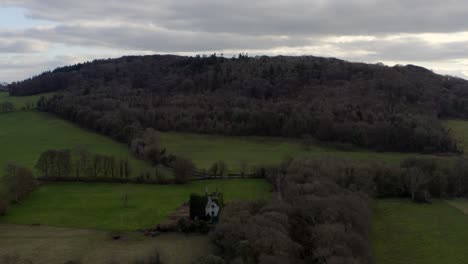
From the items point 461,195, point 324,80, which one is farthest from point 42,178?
point 324,80

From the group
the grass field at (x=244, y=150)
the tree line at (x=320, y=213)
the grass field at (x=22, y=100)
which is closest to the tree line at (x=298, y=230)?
the tree line at (x=320, y=213)

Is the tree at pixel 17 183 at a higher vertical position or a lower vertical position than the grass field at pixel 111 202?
higher

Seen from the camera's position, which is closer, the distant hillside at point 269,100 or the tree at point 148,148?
the tree at point 148,148

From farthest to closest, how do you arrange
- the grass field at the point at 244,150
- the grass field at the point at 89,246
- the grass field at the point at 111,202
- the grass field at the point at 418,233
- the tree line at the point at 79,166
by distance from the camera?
the grass field at the point at 244,150 → the tree line at the point at 79,166 → the grass field at the point at 111,202 → the grass field at the point at 418,233 → the grass field at the point at 89,246

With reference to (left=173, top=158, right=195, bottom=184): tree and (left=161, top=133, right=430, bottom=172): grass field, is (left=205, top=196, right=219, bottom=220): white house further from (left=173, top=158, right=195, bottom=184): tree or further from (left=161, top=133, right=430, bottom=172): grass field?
(left=161, top=133, right=430, bottom=172): grass field

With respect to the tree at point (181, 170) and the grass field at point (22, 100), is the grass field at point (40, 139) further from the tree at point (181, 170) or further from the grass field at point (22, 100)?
the grass field at point (22, 100)

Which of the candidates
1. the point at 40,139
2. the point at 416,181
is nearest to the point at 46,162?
the point at 40,139
